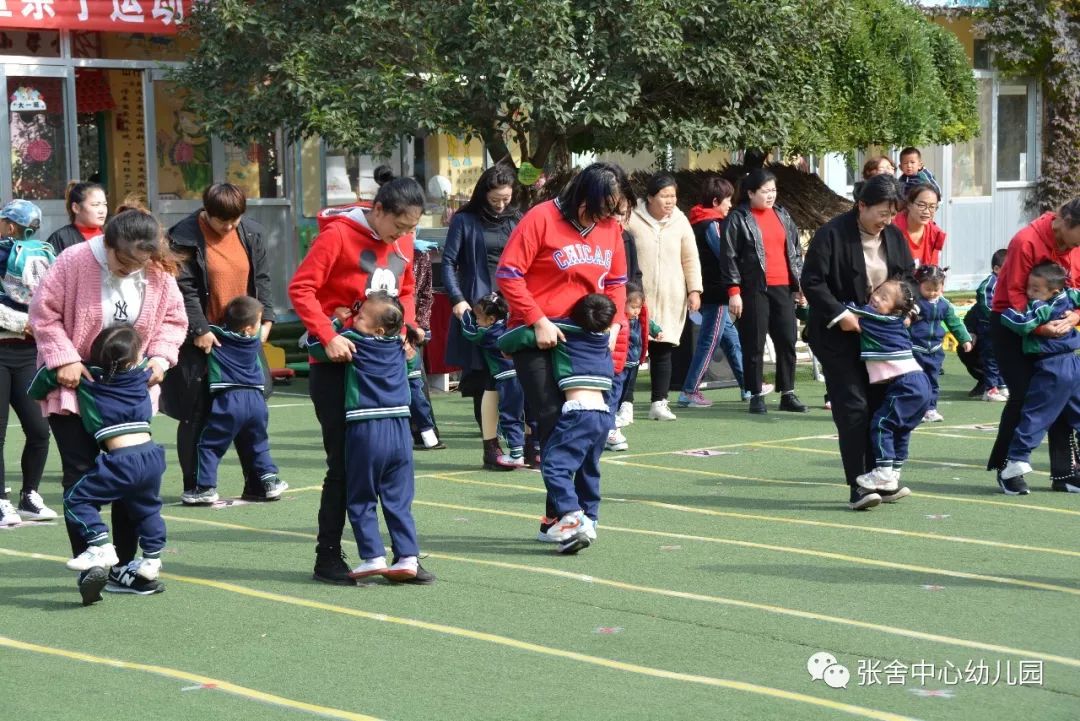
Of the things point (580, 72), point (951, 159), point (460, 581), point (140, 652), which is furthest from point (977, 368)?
point (951, 159)

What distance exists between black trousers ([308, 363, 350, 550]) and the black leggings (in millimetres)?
5956

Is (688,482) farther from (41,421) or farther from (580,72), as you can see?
(580,72)

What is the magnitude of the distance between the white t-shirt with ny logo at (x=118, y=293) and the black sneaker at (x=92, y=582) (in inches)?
38.9

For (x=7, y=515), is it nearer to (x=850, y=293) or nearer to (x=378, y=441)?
(x=378, y=441)

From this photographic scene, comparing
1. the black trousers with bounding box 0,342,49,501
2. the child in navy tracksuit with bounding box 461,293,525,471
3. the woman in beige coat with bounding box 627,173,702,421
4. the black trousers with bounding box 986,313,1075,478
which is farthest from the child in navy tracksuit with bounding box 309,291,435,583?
the woman in beige coat with bounding box 627,173,702,421

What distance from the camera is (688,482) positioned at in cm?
1026

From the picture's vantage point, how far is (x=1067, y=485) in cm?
977

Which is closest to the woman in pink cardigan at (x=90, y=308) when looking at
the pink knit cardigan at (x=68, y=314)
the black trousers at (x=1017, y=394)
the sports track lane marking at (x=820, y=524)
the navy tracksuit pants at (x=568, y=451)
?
the pink knit cardigan at (x=68, y=314)

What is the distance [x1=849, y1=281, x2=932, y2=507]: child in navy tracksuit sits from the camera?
9.02m

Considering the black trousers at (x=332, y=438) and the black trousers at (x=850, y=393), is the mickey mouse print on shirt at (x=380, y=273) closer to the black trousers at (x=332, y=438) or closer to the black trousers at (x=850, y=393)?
the black trousers at (x=332, y=438)

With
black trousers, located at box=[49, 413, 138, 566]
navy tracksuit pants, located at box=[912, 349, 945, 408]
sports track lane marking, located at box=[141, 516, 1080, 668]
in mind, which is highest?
black trousers, located at box=[49, 413, 138, 566]

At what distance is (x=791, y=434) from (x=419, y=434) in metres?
2.72

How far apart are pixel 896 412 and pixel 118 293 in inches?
164

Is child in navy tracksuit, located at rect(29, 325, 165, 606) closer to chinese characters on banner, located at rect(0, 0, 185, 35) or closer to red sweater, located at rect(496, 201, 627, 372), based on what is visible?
red sweater, located at rect(496, 201, 627, 372)
